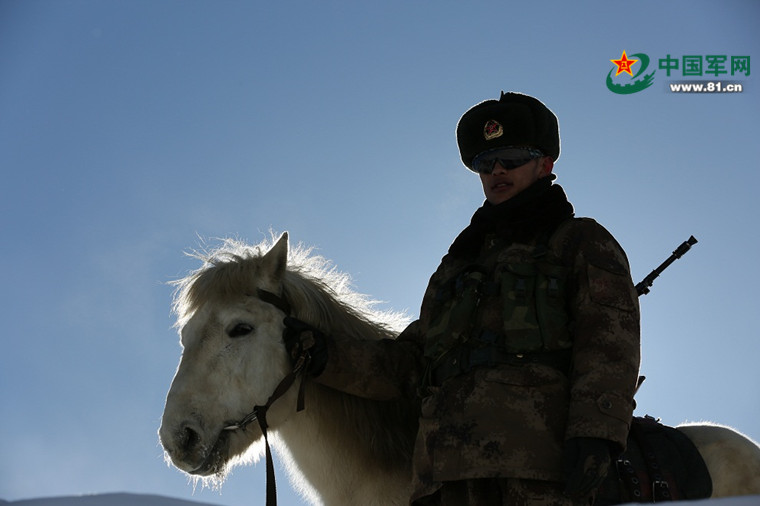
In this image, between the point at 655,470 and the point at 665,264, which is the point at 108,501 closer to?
the point at 655,470

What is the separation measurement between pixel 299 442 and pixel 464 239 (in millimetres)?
1684

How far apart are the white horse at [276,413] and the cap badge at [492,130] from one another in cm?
145

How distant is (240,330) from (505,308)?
170 cm

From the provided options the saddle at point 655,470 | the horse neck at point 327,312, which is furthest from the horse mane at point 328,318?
the saddle at point 655,470

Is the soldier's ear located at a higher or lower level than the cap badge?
lower

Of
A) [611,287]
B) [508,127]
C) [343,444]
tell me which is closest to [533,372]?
[611,287]

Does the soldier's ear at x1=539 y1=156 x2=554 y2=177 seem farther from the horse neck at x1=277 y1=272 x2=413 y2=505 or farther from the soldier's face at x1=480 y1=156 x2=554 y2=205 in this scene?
the horse neck at x1=277 y1=272 x2=413 y2=505

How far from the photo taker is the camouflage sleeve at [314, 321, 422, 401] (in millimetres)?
4160

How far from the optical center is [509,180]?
151 inches

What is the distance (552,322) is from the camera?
10.8 ft

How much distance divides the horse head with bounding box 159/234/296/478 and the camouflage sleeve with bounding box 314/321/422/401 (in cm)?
30

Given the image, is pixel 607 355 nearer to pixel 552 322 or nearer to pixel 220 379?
pixel 552 322

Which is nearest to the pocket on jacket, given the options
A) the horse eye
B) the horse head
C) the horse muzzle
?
the horse head

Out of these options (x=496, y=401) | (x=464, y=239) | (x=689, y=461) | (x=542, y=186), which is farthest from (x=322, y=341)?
(x=689, y=461)
